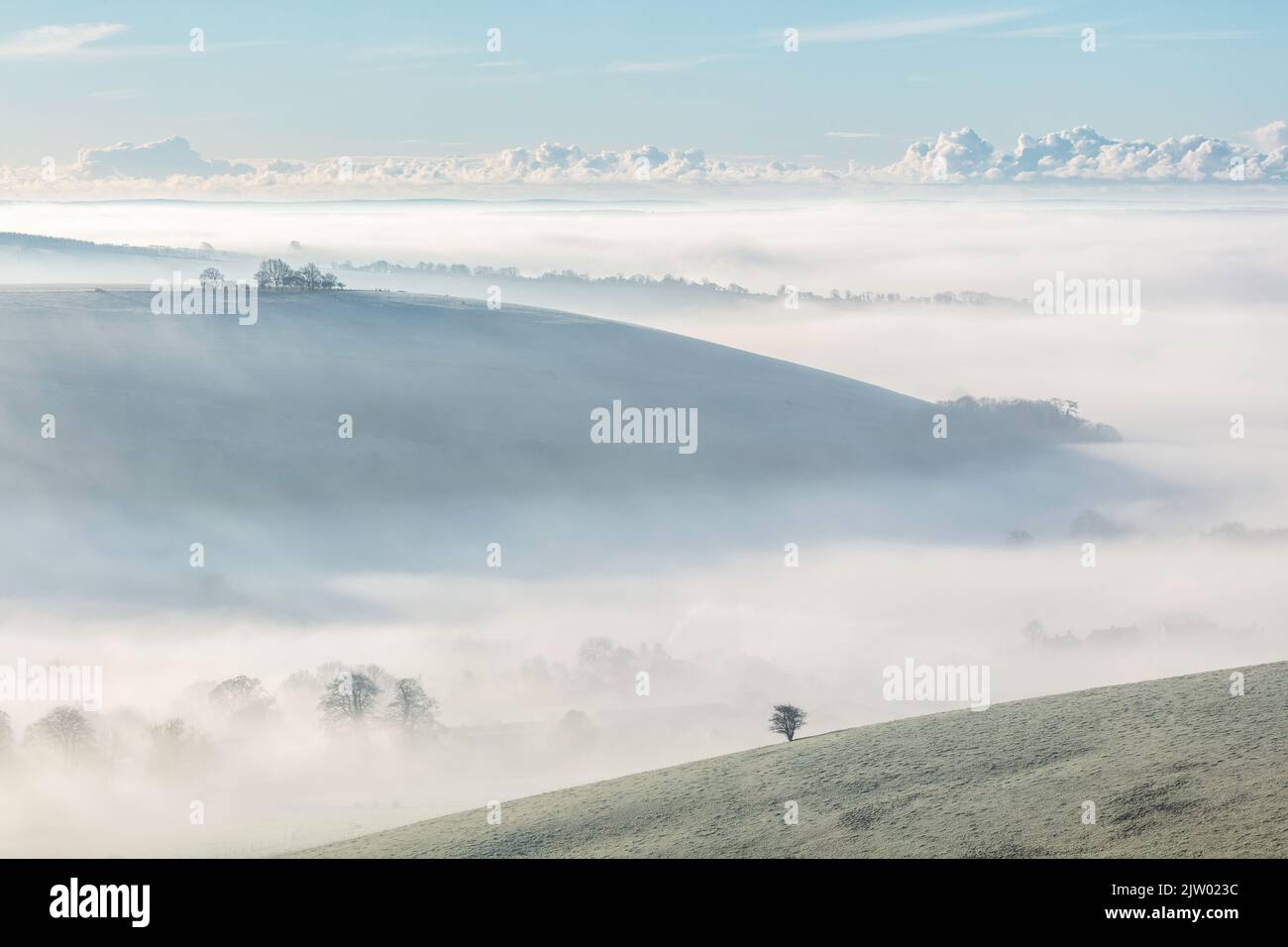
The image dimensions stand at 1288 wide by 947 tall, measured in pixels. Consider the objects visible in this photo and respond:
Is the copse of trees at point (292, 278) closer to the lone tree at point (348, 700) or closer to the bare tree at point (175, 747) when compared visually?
the lone tree at point (348, 700)

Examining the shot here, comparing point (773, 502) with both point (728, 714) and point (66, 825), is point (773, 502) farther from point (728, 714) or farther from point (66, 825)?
point (66, 825)

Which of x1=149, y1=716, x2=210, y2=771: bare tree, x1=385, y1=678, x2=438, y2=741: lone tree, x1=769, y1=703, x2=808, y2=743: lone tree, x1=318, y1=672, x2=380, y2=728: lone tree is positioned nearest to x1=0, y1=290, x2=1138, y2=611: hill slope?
x1=318, y1=672, x2=380, y2=728: lone tree

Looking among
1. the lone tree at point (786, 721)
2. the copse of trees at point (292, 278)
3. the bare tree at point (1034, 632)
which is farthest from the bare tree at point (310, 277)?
the lone tree at point (786, 721)

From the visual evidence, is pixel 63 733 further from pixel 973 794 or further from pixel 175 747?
pixel 973 794

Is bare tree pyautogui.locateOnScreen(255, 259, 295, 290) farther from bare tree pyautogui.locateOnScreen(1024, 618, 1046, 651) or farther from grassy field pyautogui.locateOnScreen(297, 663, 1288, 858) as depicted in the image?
grassy field pyautogui.locateOnScreen(297, 663, 1288, 858)

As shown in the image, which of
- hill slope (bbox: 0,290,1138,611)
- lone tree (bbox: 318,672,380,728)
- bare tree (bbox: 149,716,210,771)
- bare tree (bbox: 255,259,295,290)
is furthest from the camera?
bare tree (bbox: 255,259,295,290)

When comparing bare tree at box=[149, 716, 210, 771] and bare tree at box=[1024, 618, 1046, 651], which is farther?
bare tree at box=[1024, 618, 1046, 651]

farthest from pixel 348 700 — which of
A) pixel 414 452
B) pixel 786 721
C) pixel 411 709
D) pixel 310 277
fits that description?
pixel 310 277

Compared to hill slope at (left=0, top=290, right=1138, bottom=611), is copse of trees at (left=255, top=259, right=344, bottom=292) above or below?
above
